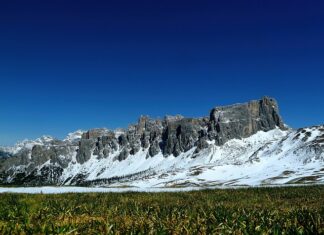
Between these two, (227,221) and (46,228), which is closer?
(46,228)

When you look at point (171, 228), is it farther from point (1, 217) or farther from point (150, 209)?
point (150, 209)

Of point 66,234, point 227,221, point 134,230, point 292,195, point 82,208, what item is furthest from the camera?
point 292,195

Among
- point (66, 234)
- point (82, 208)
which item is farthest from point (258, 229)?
point (82, 208)

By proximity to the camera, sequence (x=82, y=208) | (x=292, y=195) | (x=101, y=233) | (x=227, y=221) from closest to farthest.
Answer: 1. (x=101, y=233)
2. (x=227, y=221)
3. (x=82, y=208)
4. (x=292, y=195)

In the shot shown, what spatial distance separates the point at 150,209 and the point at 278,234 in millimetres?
9560

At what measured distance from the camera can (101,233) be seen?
395 inches

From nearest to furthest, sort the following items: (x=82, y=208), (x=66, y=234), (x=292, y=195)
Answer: (x=66, y=234) → (x=82, y=208) → (x=292, y=195)

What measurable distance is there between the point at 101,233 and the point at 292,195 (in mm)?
23220

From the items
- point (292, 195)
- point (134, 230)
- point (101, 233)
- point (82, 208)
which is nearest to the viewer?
point (101, 233)

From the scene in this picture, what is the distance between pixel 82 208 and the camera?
61.3 feet

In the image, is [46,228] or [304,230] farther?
[304,230]

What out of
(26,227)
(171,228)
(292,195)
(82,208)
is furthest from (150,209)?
(292,195)

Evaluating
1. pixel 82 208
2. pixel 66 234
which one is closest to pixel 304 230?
pixel 66 234

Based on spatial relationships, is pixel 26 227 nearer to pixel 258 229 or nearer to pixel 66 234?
pixel 66 234
